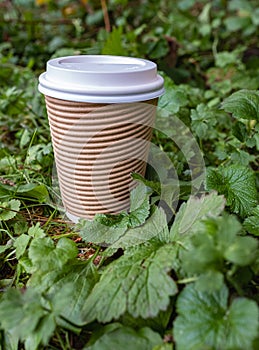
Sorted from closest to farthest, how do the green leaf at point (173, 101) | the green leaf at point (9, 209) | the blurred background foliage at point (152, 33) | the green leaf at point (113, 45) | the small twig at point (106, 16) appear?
the green leaf at point (9, 209)
the green leaf at point (173, 101)
the green leaf at point (113, 45)
the blurred background foliage at point (152, 33)
the small twig at point (106, 16)

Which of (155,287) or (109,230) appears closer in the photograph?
(155,287)

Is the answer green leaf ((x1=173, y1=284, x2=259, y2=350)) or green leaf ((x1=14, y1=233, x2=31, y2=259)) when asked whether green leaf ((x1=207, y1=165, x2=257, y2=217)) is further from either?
green leaf ((x1=14, y1=233, x2=31, y2=259))

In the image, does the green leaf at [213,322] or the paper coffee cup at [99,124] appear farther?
the paper coffee cup at [99,124]

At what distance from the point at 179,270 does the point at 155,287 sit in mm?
48

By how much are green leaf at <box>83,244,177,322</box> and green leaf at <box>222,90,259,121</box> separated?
1.19 ft

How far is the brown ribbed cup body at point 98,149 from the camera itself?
0.71 m

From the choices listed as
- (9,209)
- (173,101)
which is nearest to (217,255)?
(9,209)

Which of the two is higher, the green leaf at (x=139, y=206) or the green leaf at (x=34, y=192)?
the green leaf at (x=139, y=206)

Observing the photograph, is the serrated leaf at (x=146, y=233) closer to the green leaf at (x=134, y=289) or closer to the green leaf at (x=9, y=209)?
the green leaf at (x=134, y=289)

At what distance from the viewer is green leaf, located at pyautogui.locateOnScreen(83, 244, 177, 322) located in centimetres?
54

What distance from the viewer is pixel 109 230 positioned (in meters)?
0.74

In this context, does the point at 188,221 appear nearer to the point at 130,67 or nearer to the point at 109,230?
the point at 109,230

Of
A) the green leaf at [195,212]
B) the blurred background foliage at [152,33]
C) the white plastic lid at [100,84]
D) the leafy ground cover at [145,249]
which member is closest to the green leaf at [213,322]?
the leafy ground cover at [145,249]

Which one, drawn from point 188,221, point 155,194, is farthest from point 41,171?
point 188,221
